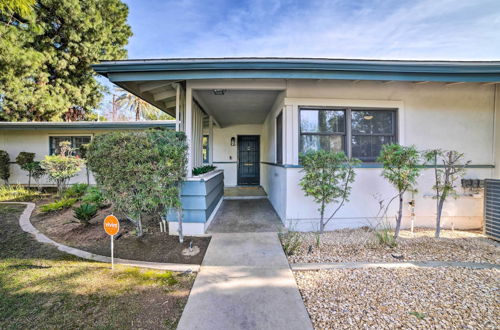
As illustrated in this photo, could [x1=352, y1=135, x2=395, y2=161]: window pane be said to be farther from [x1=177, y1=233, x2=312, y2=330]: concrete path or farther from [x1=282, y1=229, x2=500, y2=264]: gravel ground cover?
[x1=177, y1=233, x2=312, y2=330]: concrete path

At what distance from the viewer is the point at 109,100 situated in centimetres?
2183

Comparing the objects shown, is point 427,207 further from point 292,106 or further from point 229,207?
point 229,207

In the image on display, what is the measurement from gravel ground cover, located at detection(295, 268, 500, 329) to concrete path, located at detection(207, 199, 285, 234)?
166 centimetres

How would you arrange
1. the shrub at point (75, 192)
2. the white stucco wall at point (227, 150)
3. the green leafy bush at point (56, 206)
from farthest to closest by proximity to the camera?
the white stucco wall at point (227, 150)
the shrub at point (75, 192)
the green leafy bush at point (56, 206)

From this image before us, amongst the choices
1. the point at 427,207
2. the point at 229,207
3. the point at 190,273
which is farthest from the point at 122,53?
the point at 427,207

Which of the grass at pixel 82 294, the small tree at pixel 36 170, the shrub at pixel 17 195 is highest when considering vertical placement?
the small tree at pixel 36 170

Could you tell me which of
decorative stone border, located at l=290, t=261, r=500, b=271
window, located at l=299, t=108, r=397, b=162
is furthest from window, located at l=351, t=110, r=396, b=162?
decorative stone border, located at l=290, t=261, r=500, b=271

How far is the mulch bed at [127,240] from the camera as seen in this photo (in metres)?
3.04

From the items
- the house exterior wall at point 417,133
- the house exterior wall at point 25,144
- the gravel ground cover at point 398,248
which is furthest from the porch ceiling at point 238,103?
the house exterior wall at point 25,144

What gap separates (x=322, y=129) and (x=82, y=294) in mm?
4462

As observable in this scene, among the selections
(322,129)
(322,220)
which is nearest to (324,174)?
(322,220)

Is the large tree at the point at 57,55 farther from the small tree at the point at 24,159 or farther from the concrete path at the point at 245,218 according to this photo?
the concrete path at the point at 245,218

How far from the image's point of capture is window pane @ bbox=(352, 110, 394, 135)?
13.9 feet

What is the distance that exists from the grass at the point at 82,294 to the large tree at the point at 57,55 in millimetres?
12663
